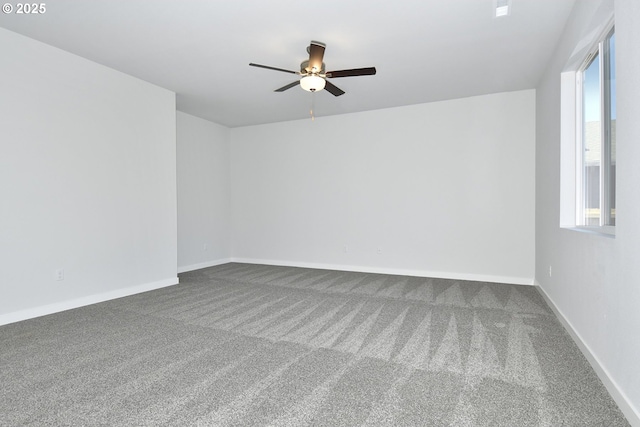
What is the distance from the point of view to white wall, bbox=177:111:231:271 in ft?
20.4

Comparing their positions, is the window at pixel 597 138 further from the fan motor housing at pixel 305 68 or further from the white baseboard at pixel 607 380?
the fan motor housing at pixel 305 68

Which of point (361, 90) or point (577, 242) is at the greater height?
point (361, 90)

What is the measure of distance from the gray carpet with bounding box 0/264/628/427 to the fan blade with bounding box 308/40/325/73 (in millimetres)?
2618

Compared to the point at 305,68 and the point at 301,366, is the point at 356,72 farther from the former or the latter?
the point at 301,366

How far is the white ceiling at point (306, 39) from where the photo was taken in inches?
117

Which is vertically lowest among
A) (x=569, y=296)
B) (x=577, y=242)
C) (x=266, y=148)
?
(x=569, y=296)

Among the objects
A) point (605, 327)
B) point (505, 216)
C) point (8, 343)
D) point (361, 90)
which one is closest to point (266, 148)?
point (361, 90)

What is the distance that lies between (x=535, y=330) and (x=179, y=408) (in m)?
2.94

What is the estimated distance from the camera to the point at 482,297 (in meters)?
4.23

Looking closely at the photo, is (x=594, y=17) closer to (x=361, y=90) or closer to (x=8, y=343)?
(x=361, y=90)

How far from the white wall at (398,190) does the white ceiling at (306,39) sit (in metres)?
0.72

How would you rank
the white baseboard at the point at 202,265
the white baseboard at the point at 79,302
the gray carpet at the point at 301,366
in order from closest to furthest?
1. the gray carpet at the point at 301,366
2. the white baseboard at the point at 79,302
3. the white baseboard at the point at 202,265

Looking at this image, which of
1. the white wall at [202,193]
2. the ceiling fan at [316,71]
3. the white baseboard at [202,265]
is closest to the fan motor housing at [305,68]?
the ceiling fan at [316,71]

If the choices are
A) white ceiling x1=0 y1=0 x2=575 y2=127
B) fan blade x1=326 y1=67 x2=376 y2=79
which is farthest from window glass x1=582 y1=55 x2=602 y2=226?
fan blade x1=326 y1=67 x2=376 y2=79
